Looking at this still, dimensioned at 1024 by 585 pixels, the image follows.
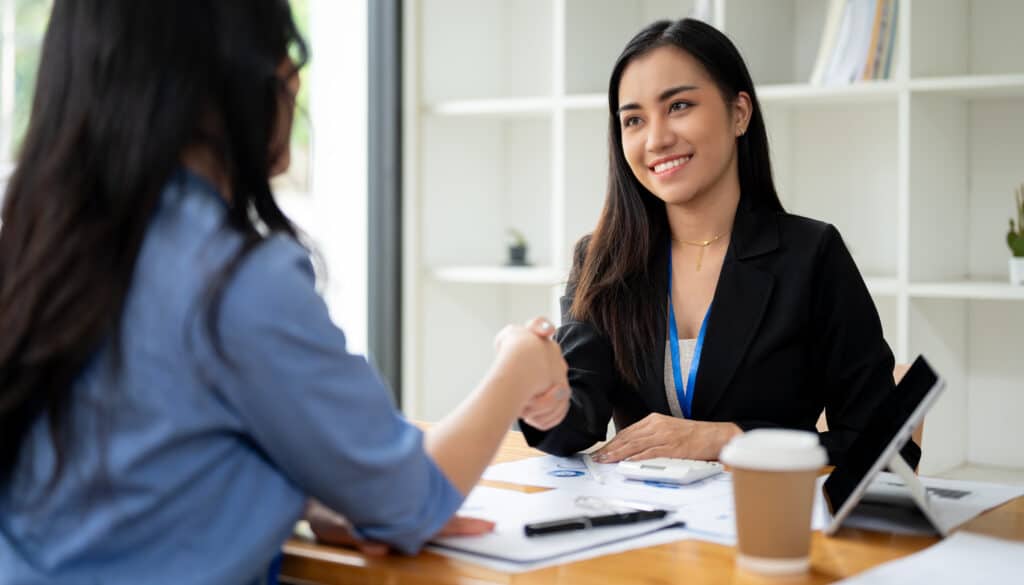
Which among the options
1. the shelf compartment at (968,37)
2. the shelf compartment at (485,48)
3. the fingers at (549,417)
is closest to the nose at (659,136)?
the fingers at (549,417)

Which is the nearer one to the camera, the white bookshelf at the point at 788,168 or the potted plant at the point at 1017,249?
the potted plant at the point at 1017,249

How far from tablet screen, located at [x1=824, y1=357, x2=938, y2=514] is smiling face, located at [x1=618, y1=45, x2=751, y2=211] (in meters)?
0.85

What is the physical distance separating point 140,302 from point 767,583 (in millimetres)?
673

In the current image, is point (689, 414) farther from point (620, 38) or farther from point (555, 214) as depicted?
point (620, 38)

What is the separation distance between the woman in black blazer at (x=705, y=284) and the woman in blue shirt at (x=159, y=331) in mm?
865

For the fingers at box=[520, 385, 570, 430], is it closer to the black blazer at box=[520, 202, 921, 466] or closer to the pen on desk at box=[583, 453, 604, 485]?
the pen on desk at box=[583, 453, 604, 485]

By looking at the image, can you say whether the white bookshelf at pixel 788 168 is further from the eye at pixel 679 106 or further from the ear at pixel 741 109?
the eye at pixel 679 106

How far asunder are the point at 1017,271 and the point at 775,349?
42.3 inches

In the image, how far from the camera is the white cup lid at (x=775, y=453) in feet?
3.83

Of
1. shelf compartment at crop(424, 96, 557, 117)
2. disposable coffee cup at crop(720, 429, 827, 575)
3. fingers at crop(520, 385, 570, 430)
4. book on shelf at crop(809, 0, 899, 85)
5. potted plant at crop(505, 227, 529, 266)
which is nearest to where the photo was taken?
disposable coffee cup at crop(720, 429, 827, 575)

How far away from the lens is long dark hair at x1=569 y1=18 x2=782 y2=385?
2.18 meters

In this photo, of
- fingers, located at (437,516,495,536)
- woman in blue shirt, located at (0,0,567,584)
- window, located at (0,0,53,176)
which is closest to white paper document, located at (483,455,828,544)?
fingers, located at (437,516,495,536)

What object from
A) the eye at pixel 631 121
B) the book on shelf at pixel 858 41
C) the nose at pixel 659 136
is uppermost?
the book on shelf at pixel 858 41

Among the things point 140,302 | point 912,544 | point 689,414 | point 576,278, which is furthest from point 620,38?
point 140,302
